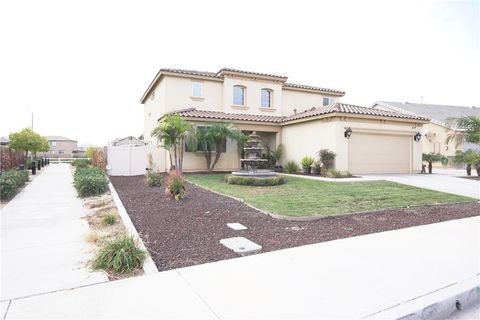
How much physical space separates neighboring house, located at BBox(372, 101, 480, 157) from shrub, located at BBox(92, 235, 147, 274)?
896 inches

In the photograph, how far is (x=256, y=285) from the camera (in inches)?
130

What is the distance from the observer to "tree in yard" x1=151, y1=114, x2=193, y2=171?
14828 millimetres

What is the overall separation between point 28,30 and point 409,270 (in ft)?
41.9

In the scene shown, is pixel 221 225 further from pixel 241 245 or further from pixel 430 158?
pixel 430 158

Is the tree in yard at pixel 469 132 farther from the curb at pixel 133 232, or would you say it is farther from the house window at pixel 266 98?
the curb at pixel 133 232

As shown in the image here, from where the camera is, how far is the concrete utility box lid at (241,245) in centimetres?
443

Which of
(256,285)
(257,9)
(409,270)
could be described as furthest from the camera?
(257,9)

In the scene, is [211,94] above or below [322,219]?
above

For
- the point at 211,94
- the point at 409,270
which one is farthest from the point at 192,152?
the point at 409,270

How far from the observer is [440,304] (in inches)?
118

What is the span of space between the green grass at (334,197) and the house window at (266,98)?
10.6 meters

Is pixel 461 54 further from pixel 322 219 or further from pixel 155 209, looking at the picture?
pixel 155 209

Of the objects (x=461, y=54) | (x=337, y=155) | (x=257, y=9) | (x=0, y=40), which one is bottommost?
(x=337, y=155)

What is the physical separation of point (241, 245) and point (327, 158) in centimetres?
1060
